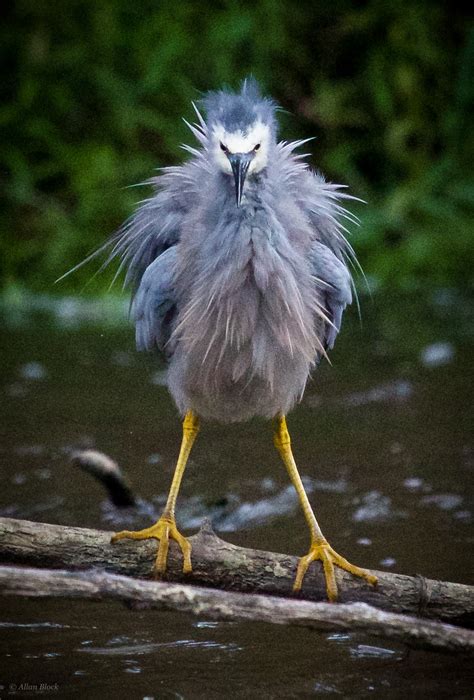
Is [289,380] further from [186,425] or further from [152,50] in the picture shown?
[152,50]

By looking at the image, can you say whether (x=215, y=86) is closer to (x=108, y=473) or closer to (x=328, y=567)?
(x=108, y=473)

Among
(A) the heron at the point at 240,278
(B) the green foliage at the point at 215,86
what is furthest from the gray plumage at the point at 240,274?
(B) the green foliage at the point at 215,86

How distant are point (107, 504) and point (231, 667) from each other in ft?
5.88

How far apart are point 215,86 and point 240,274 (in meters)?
6.29

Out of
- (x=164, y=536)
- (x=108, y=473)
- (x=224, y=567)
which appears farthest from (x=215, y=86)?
(x=224, y=567)

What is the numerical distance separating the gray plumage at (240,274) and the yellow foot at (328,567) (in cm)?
58

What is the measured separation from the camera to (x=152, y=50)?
1021 cm

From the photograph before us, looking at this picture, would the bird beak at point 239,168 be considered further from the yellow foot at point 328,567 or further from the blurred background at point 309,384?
the blurred background at point 309,384

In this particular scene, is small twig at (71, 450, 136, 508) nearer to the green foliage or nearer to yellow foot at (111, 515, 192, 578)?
yellow foot at (111, 515, 192, 578)

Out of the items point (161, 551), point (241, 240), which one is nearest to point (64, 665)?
point (161, 551)

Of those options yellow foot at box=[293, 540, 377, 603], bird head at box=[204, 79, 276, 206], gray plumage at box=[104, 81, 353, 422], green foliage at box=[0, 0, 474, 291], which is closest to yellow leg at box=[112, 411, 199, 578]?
yellow foot at box=[293, 540, 377, 603]

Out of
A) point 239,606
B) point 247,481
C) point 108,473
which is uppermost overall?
point 247,481

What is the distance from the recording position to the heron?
12.7ft

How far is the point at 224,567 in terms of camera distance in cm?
367
